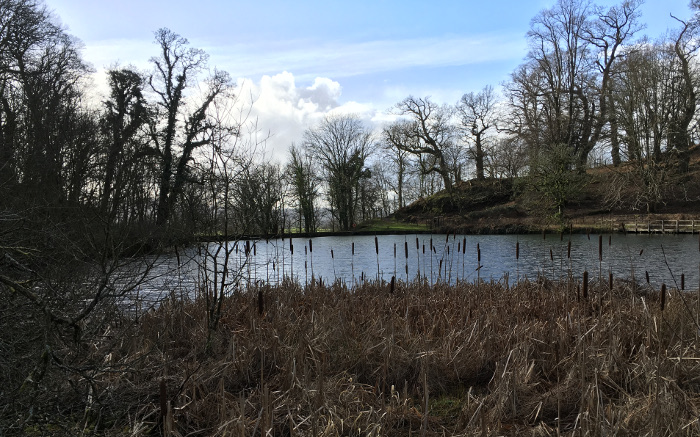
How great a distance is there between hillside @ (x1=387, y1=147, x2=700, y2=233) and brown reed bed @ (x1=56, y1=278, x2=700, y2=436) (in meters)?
21.0

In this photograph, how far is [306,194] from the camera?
42156 mm

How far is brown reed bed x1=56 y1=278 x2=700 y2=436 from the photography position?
3.35 metres

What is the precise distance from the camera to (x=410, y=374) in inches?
183

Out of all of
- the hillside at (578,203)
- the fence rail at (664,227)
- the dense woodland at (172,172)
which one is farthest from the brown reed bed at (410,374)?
the fence rail at (664,227)

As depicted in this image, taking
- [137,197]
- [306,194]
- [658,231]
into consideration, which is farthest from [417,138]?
[137,197]

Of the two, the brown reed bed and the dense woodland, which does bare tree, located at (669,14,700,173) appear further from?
the brown reed bed

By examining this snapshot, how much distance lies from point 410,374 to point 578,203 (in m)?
38.9

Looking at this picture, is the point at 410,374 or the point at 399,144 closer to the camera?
the point at 410,374

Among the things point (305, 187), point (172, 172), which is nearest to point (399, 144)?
point (305, 187)

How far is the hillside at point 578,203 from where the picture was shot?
31.7 m

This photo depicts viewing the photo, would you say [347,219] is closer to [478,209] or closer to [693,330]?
[478,209]

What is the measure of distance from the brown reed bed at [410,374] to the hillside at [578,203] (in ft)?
69.0

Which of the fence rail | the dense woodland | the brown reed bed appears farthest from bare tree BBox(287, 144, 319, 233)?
the brown reed bed

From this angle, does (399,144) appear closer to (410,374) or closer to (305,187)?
(305,187)
